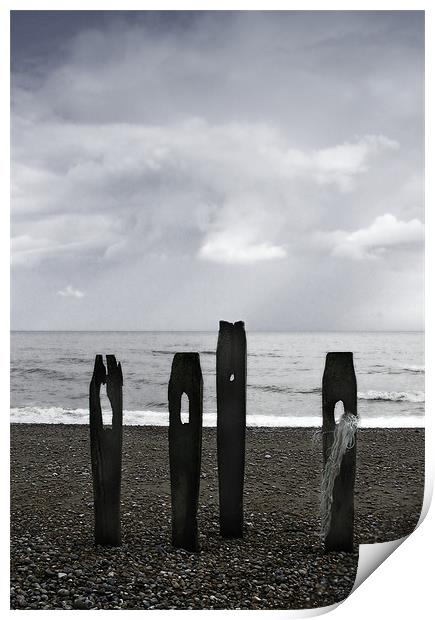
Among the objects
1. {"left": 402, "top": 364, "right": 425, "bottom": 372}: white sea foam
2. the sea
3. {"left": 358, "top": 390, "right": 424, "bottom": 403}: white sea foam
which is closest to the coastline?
the sea

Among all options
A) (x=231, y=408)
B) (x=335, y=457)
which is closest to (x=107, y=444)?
(x=231, y=408)

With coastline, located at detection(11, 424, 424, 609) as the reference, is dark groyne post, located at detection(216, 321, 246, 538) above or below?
above

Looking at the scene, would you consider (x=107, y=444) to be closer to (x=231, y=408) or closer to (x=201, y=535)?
(x=231, y=408)

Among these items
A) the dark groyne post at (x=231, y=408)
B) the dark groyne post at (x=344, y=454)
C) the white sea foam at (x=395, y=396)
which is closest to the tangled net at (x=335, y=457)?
the dark groyne post at (x=344, y=454)

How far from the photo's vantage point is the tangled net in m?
2.05

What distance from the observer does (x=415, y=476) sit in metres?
3.56

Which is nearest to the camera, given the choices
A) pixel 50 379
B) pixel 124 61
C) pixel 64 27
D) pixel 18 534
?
pixel 18 534

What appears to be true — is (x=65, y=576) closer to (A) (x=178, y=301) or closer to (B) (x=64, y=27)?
(B) (x=64, y=27)

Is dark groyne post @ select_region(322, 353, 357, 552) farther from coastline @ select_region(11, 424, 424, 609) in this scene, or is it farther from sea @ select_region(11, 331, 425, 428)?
sea @ select_region(11, 331, 425, 428)

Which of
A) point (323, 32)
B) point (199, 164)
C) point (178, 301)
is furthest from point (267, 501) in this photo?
point (199, 164)

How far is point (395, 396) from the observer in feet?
25.7

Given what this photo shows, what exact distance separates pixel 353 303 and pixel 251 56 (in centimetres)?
377

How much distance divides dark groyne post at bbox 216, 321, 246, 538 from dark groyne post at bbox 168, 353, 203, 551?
0.13 meters

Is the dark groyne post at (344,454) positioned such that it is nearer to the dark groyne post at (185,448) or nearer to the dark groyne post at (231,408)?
the dark groyne post at (231,408)
